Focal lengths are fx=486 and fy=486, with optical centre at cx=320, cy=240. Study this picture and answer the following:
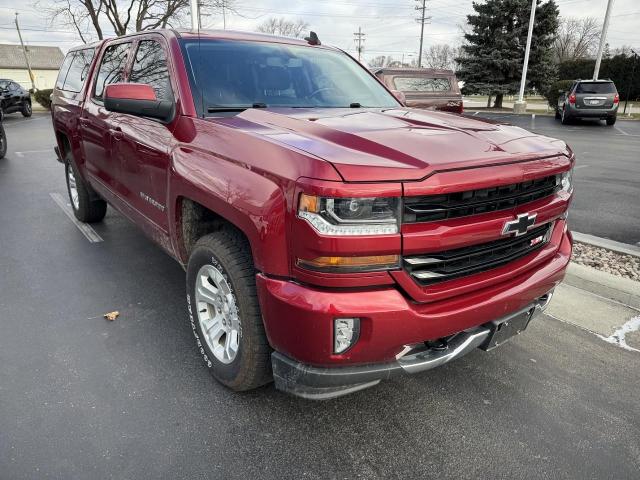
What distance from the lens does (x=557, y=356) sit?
3.18 metres

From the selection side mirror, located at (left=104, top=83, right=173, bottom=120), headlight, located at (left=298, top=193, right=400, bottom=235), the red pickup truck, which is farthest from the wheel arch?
side mirror, located at (left=104, top=83, right=173, bottom=120)

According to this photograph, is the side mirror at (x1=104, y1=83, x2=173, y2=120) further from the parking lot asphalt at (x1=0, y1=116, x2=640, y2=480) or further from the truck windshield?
the parking lot asphalt at (x1=0, y1=116, x2=640, y2=480)

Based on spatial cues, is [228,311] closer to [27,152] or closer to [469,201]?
[469,201]

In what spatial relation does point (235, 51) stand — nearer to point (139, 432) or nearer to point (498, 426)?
point (139, 432)

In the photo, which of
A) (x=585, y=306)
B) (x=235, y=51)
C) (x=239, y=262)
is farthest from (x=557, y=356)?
(x=235, y=51)

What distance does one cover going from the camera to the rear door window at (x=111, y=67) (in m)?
3.95

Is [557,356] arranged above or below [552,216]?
below

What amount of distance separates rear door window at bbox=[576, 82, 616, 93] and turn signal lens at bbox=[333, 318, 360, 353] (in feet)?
69.2

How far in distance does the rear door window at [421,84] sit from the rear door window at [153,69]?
977 centimetres

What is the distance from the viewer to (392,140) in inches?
89.4

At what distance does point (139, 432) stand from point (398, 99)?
2988 millimetres

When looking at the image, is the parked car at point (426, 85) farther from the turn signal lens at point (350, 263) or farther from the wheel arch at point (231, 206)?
the turn signal lens at point (350, 263)

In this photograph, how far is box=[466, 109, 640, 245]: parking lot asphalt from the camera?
5.86 meters

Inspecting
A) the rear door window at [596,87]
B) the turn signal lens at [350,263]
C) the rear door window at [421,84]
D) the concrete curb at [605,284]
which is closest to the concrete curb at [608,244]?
the concrete curb at [605,284]
